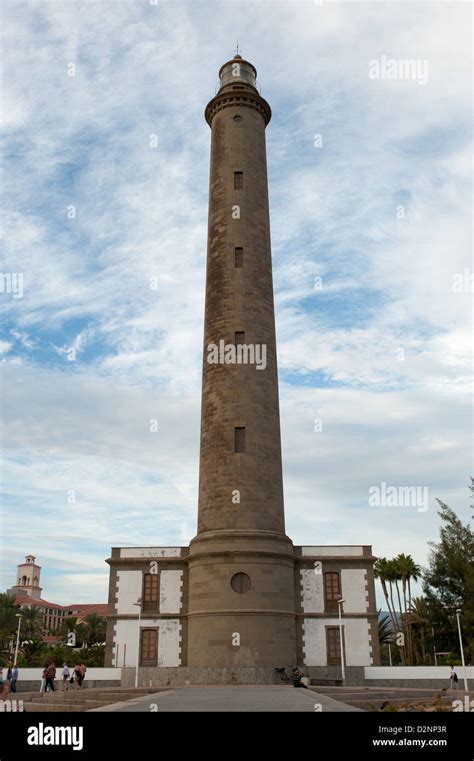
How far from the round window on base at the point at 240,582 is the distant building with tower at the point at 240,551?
0.15ft

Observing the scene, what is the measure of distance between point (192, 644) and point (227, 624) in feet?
6.99

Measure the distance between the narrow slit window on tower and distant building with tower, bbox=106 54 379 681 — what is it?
0.06 meters

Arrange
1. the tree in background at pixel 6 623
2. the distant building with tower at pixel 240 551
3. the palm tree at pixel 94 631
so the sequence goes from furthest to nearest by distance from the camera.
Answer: the palm tree at pixel 94 631, the tree in background at pixel 6 623, the distant building with tower at pixel 240 551

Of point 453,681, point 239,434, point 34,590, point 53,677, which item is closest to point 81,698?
point 53,677

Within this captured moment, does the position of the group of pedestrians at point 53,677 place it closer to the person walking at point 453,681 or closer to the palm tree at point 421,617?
the person walking at point 453,681

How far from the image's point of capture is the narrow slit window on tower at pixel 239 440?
97.0 feet

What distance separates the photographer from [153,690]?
76.3ft

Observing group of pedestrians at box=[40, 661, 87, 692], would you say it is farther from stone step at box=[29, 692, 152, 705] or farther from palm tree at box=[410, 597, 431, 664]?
A: palm tree at box=[410, 597, 431, 664]

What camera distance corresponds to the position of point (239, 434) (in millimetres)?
29797

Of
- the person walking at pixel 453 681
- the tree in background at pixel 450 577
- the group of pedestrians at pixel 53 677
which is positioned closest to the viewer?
the group of pedestrians at pixel 53 677

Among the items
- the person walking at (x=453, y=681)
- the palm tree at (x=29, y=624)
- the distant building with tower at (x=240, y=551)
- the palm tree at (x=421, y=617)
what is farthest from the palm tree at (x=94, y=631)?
the person walking at (x=453, y=681)
